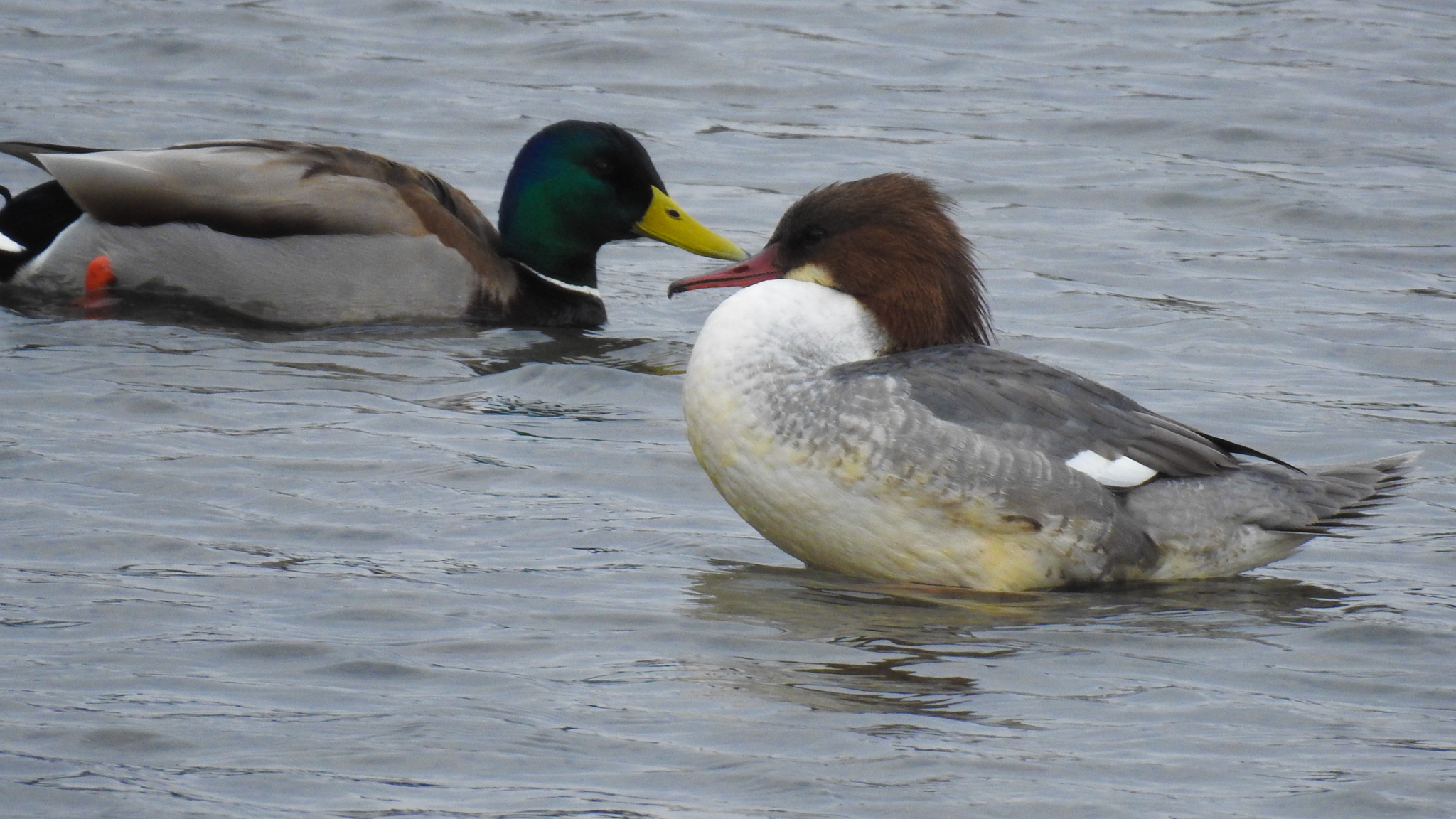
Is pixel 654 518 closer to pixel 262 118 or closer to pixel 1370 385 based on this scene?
pixel 1370 385

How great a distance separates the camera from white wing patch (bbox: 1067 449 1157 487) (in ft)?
19.7

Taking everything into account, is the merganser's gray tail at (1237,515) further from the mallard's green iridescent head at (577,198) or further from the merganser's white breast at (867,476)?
the mallard's green iridescent head at (577,198)

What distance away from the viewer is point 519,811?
168 inches

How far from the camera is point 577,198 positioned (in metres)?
9.80

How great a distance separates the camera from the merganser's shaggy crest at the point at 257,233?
29.5ft

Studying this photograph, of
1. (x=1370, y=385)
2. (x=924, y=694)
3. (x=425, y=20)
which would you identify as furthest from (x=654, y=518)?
(x=425, y=20)

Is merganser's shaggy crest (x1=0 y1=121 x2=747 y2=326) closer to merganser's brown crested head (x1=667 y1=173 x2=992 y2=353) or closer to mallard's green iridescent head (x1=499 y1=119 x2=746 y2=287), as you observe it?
mallard's green iridescent head (x1=499 y1=119 x2=746 y2=287)

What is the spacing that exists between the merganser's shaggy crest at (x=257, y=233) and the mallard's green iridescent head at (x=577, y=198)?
0.38 metres

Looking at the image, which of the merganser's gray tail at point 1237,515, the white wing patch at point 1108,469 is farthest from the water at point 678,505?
the white wing patch at point 1108,469

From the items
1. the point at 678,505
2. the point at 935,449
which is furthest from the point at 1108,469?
the point at 678,505

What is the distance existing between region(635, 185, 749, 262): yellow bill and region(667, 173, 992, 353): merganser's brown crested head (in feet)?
10.2

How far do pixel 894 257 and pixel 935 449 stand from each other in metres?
0.77

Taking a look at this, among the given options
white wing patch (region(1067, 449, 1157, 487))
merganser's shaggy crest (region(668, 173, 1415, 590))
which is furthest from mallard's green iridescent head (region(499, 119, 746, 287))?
white wing patch (region(1067, 449, 1157, 487))

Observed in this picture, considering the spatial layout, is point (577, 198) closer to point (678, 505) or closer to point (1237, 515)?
point (678, 505)
